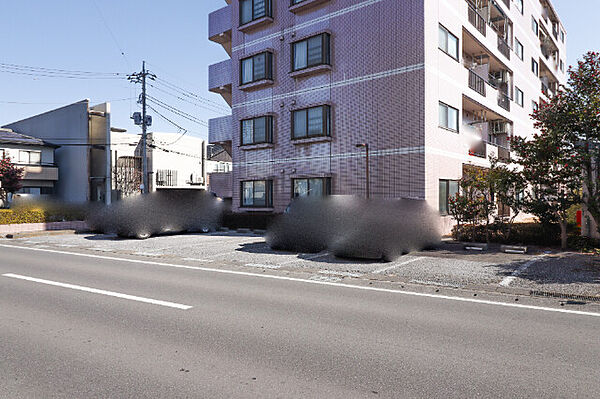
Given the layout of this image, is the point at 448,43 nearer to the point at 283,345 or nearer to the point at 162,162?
the point at 283,345

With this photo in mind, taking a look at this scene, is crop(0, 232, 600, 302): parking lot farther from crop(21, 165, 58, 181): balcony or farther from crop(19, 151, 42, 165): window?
crop(19, 151, 42, 165): window

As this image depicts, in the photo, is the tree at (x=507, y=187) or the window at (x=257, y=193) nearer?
the tree at (x=507, y=187)

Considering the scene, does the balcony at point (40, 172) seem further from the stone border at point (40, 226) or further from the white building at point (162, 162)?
the stone border at point (40, 226)

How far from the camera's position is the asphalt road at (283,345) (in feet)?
10.9

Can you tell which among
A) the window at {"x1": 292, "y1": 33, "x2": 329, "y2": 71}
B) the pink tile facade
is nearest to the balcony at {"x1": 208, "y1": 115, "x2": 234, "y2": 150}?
the pink tile facade

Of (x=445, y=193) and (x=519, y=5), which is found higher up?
(x=519, y=5)

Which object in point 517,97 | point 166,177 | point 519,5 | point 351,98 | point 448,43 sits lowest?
point 166,177

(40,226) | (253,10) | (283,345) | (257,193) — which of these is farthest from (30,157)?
(283,345)

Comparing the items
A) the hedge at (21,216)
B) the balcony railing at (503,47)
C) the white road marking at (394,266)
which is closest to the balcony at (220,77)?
the hedge at (21,216)

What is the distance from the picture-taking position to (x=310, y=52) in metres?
18.9

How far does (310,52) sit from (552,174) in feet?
38.6

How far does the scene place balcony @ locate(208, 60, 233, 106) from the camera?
23172 mm

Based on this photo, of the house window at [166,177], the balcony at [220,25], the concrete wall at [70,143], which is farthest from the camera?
the house window at [166,177]

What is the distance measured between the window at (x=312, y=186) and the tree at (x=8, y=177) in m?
20.6
